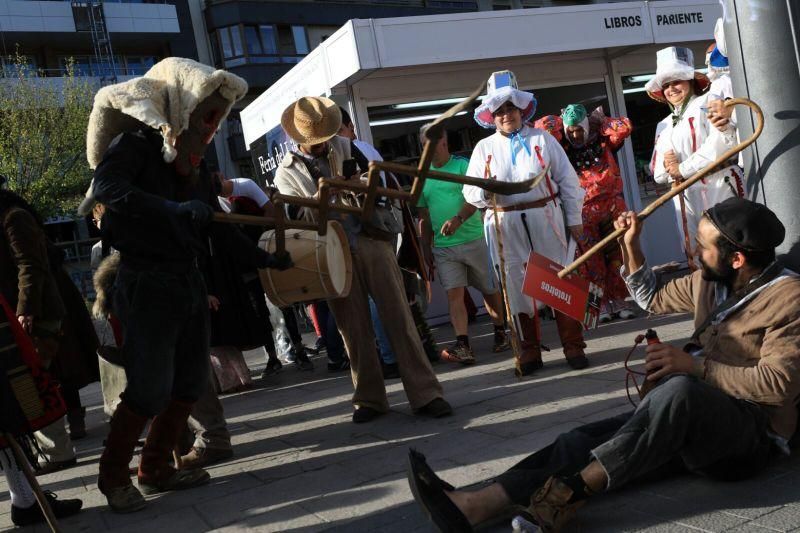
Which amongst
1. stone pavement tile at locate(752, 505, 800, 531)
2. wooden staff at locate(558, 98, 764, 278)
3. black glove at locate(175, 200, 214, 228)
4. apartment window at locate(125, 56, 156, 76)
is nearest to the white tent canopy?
black glove at locate(175, 200, 214, 228)

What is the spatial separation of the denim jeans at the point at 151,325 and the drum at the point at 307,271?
59 cm

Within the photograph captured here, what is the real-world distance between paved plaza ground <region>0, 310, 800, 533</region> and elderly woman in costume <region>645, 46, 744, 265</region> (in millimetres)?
1085

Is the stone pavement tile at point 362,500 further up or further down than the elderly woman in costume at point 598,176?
further down

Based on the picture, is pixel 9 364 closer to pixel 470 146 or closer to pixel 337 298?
pixel 337 298

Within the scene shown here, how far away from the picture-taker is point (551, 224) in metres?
5.87

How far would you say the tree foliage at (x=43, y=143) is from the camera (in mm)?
26750

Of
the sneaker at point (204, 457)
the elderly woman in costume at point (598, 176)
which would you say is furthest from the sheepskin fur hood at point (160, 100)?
the elderly woman in costume at point (598, 176)

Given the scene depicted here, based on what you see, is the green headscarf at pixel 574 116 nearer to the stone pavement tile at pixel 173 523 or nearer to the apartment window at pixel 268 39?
the stone pavement tile at pixel 173 523

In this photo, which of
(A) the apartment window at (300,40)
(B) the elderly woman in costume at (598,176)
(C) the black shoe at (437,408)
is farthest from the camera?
(A) the apartment window at (300,40)

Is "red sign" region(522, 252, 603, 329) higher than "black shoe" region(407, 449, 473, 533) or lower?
higher

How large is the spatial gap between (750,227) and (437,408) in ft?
7.38

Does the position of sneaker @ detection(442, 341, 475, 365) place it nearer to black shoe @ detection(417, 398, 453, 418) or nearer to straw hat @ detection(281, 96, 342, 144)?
black shoe @ detection(417, 398, 453, 418)

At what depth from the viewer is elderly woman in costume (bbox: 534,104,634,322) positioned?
7539 mm

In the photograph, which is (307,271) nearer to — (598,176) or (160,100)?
(160,100)
